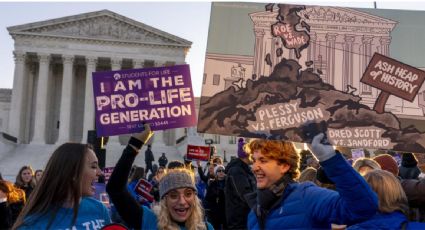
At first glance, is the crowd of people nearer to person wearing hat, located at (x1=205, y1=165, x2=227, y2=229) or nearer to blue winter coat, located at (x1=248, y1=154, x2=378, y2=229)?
blue winter coat, located at (x1=248, y1=154, x2=378, y2=229)

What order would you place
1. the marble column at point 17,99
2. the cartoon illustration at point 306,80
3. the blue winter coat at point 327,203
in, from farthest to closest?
the marble column at point 17,99
the cartoon illustration at point 306,80
the blue winter coat at point 327,203

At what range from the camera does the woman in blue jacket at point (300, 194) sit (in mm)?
2508

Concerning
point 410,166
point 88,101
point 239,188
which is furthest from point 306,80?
point 88,101

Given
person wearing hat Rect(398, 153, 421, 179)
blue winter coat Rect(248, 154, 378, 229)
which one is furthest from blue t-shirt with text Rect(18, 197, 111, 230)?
person wearing hat Rect(398, 153, 421, 179)

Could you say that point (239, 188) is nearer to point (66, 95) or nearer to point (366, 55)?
point (366, 55)

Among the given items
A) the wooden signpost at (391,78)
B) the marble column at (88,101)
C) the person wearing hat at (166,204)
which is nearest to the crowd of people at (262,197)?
the person wearing hat at (166,204)

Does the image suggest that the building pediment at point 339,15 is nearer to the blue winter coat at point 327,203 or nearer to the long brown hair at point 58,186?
the blue winter coat at point 327,203

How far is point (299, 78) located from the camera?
170 inches

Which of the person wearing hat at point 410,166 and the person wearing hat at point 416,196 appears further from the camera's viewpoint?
the person wearing hat at point 410,166

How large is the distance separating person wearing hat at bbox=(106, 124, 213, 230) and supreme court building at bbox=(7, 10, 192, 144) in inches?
1788

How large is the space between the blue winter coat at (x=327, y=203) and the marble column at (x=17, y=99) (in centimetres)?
4900

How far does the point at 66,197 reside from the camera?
324cm

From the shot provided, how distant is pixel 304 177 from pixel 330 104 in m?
2.07

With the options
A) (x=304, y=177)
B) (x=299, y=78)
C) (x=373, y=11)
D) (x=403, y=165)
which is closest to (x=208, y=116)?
(x=299, y=78)
